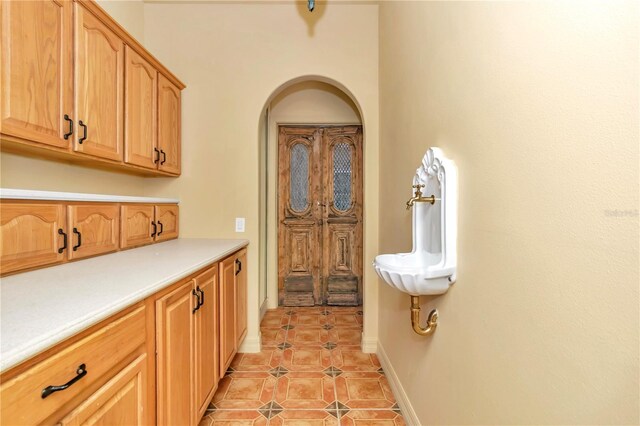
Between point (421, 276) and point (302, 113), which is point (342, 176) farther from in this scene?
point (421, 276)

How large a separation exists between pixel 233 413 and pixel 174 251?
1.01 meters

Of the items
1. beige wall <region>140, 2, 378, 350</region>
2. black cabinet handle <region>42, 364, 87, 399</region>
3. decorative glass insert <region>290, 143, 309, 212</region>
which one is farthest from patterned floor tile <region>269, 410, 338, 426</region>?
decorative glass insert <region>290, 143, 309, 212</region>

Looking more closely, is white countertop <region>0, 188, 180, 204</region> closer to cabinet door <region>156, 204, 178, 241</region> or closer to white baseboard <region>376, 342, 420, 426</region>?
cabinet door <region>156, 204, 178, 241</region>

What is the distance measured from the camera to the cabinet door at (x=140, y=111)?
1.65m

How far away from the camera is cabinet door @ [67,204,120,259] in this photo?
4.47 feet

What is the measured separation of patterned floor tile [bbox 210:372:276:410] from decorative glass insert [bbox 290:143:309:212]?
1.88m

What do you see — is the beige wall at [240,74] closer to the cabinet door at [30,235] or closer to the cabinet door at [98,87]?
the cabinet door at [98,87]

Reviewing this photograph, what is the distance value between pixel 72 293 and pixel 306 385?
1534 millimetres

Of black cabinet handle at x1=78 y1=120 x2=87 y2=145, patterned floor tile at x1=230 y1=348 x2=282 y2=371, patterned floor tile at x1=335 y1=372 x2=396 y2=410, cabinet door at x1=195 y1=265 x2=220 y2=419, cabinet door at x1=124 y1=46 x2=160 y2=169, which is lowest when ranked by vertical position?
patterned floor tile at x1=335 y1=372 x2=396 y2=410

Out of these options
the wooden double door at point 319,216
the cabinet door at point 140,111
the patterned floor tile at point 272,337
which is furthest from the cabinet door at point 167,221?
the wooden double door at point 319,216

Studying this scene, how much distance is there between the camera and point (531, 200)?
0.72 meters

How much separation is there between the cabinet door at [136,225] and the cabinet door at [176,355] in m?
0.75

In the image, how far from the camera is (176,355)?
45.9 inches

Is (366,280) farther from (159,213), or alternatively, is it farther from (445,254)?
(159,213)
